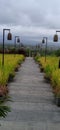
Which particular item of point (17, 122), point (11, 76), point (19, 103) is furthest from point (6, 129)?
point (11, 76)

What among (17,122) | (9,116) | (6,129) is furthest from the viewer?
(9,116)

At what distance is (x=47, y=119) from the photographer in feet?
26.4

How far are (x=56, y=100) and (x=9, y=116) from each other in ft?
6.90

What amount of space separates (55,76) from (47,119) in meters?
5.03

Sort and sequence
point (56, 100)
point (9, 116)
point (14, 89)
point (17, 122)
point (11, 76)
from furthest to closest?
point (11, 76)
point (14, 89)
point (56, 100)
point (9, 116)
point (17, 122)

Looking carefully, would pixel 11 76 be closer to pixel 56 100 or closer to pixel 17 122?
pixel 56 100

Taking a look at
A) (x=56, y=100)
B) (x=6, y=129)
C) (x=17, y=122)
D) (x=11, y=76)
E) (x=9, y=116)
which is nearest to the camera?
(x=6, y=129)

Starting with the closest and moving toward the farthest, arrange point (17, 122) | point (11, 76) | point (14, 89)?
point (17, 122), point (14, 89), point (11, 76)

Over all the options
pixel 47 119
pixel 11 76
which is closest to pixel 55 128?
pixel 47 119

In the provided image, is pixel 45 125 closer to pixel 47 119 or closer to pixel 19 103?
pixel 47 119

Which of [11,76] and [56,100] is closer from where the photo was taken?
[56,100]

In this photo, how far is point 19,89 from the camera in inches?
512

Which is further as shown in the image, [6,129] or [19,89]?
[19,89]

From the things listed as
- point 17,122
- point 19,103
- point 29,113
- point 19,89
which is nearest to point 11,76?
point 19,89
